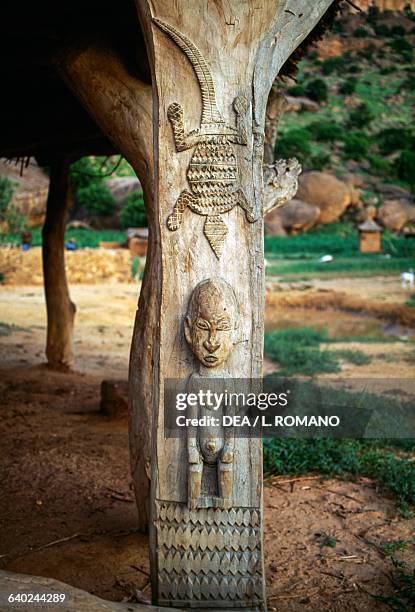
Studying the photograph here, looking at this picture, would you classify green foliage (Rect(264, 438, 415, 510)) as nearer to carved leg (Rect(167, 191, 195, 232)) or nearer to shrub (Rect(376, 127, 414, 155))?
carved leg (Rect(167, 191, 195, 232))

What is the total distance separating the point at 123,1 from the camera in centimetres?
327

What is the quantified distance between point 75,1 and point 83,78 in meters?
0.45

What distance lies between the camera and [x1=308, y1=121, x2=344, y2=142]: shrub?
1262 inches

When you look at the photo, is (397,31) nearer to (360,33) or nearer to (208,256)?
(360,33)

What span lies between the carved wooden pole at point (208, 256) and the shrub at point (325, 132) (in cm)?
3100

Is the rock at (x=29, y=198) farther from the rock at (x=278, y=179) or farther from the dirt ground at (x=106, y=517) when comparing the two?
the rock at (x=278, y=179)

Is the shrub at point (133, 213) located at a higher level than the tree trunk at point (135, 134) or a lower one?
higher

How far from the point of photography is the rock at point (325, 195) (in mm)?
26438

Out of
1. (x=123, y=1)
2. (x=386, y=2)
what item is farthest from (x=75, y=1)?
(x=386, y=2)

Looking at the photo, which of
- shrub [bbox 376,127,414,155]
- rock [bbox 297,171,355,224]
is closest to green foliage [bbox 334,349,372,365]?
rock [bbox 297,171,355,224]

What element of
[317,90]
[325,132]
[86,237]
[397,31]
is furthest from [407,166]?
[86,237]

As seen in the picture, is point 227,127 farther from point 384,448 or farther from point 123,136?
point 384,448

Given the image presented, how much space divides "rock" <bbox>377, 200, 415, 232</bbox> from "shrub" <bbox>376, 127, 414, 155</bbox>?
4.59m

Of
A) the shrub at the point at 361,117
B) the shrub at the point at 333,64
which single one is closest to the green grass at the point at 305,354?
the shrub at the point at 361,117
